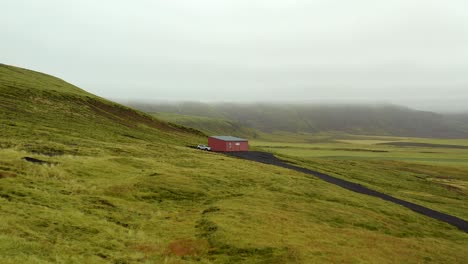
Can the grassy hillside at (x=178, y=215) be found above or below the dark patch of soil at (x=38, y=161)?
below

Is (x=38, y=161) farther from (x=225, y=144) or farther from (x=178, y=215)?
(x=225, y=144)

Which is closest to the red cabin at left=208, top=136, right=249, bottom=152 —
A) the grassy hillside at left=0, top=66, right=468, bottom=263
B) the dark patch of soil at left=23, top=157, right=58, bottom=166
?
the grassy hillside at left=0, top=66, right=468, bottom=263

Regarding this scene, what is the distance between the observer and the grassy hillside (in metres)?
27.8

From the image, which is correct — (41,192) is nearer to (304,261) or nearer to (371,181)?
(304,261)

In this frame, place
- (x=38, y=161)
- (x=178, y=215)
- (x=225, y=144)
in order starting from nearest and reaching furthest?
(x=178, y=215)
(x=38, y=161)
(x=225, y=144)

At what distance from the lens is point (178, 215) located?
1593 inches

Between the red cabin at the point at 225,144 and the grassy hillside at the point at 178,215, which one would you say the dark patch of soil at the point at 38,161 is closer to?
the grassy hillside at the point at 178,215

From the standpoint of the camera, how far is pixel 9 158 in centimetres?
4519

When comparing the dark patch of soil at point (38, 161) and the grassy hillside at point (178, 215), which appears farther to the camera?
the dark patch of soil at point (38, 161)

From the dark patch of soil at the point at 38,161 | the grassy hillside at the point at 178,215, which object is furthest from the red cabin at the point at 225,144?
the dark patch of soil at the point at 38,161

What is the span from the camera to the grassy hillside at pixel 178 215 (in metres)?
27.8

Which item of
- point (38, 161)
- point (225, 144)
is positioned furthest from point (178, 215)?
point (225, 144)

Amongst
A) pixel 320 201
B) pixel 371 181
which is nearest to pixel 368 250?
pixel 320 201

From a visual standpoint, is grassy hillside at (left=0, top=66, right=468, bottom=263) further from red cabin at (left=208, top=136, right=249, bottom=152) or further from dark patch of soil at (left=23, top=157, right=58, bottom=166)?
red cabin at (left=208, top=136, right=249, bottom=152)
